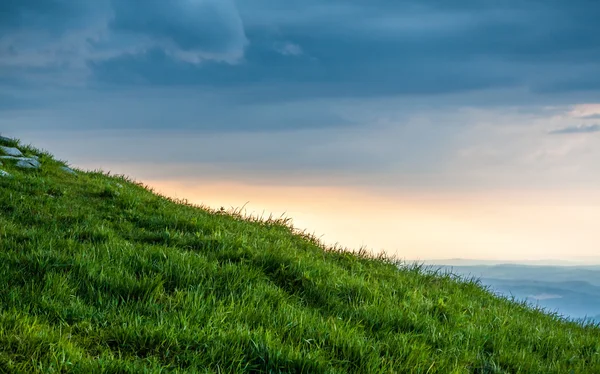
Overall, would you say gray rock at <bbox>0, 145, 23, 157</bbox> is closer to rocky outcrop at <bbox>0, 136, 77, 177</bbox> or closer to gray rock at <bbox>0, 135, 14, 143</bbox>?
rocky outcrop at <bbox>0, 136, 77, 177</bbox>

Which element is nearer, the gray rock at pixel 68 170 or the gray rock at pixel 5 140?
the gray rock at pixel 68 170

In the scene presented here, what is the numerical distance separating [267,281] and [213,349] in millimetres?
2555

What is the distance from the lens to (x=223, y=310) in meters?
6.45

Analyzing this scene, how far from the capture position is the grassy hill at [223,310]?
213 inches

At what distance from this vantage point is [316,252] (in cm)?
1088

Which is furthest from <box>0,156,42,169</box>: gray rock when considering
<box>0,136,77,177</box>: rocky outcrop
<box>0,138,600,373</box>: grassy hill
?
<box>0,138,600,373</box>: grassy hill

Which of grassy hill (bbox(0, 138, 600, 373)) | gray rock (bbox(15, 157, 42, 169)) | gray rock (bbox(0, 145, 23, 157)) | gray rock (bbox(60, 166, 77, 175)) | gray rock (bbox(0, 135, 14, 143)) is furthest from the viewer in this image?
gray rock (bbox(0, 135, 14, 143))

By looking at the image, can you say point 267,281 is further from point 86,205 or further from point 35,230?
point 86,205

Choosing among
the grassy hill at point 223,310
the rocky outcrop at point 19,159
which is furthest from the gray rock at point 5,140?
the grassy hill at point 223,310

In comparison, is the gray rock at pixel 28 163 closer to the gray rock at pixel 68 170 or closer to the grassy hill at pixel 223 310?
the gray rock at pixel 68 170

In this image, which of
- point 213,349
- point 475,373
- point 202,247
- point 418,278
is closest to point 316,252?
point 418,278

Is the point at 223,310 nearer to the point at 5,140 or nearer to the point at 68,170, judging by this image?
the point at 68,170

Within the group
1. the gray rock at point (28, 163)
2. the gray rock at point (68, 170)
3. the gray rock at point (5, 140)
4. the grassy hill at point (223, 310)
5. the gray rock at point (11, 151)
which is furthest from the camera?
the gray rock at point (5, 140)

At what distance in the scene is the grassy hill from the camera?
17.8ft
